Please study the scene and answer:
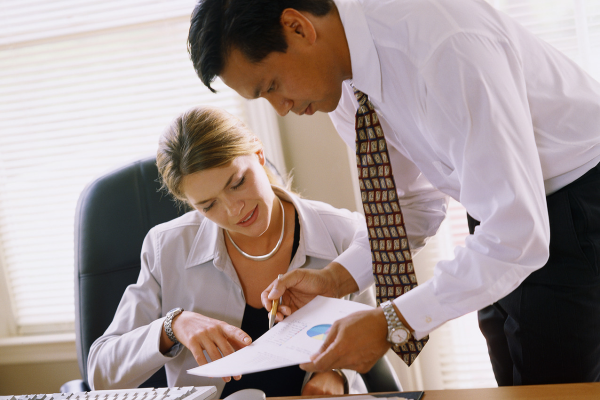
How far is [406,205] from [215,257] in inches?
21.3

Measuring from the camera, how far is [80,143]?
88.0 inches

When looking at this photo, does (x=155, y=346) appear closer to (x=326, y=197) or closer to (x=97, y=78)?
(x=326, y=197)

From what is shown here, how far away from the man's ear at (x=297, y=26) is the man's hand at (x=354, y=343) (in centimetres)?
51

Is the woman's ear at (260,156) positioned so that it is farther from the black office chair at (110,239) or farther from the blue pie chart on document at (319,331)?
the blue pie chart on document at (319,331)

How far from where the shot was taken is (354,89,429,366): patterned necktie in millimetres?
1075

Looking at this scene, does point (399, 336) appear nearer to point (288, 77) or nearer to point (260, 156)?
point (288, 77)

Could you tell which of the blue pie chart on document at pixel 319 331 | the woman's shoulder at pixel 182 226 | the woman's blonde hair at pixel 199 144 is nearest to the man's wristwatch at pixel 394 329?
the blue pie chart on document at pixel 319 331

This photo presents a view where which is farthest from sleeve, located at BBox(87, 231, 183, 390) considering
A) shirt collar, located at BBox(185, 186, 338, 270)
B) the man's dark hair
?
the man's dark hair

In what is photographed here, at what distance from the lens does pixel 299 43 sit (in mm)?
971

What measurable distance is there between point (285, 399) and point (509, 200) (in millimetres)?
574

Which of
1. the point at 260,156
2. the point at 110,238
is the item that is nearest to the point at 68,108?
the point at 110,238

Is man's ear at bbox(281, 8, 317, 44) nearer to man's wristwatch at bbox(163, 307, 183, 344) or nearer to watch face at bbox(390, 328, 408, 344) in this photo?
watch face at bbox(390, 328, 408, 344)

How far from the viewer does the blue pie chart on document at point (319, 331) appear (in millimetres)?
986

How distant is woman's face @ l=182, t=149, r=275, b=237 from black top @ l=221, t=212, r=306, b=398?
226 mm
